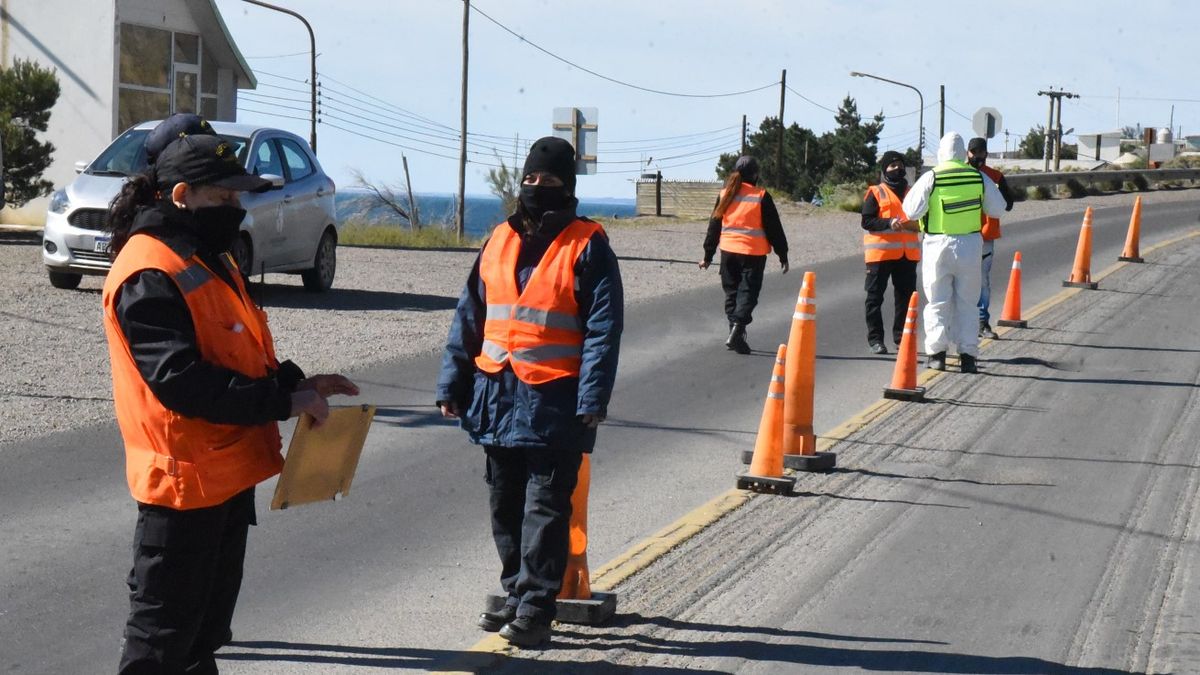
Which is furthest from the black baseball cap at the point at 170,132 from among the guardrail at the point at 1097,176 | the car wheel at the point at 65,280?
the guardrail at the point at 1097,176

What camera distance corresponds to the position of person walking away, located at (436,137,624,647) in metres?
5.41

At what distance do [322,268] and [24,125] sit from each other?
10101 mm

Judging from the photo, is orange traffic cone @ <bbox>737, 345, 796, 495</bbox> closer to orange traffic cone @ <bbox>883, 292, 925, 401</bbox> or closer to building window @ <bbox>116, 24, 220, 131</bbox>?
orange traffic cone @ <bbox>883, 292, 925, 401</bbox>

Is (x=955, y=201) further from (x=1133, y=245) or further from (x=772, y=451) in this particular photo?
(x=1133, y=245)

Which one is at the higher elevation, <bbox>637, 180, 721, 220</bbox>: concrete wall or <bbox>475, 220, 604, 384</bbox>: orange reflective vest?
<bbox>637, 180, 721, 220</bbox>: concrete wall

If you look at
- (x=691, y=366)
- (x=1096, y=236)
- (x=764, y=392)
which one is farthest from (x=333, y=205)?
(x=1096, y=236)

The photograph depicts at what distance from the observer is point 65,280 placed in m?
16.0

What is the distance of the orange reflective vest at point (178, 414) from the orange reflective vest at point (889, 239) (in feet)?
33.2

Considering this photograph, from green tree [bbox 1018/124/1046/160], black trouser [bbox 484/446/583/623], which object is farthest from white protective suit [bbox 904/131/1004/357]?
green tree [bbox 1018/124/1046/160]

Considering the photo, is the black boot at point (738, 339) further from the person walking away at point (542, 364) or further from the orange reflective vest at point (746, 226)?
the person walking away at point (542, 364)

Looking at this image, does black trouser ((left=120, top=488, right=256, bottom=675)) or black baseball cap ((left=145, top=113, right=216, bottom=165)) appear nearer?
black trouser ((left=120, top=488, right=256, bottom=675))

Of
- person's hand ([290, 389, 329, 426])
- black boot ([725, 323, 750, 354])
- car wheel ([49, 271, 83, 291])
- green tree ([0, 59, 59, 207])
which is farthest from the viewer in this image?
green tree ([0, 59, 59, 207])

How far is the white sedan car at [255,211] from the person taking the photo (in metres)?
15.2

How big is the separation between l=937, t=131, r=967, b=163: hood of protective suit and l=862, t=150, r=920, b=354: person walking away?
0.63 m
